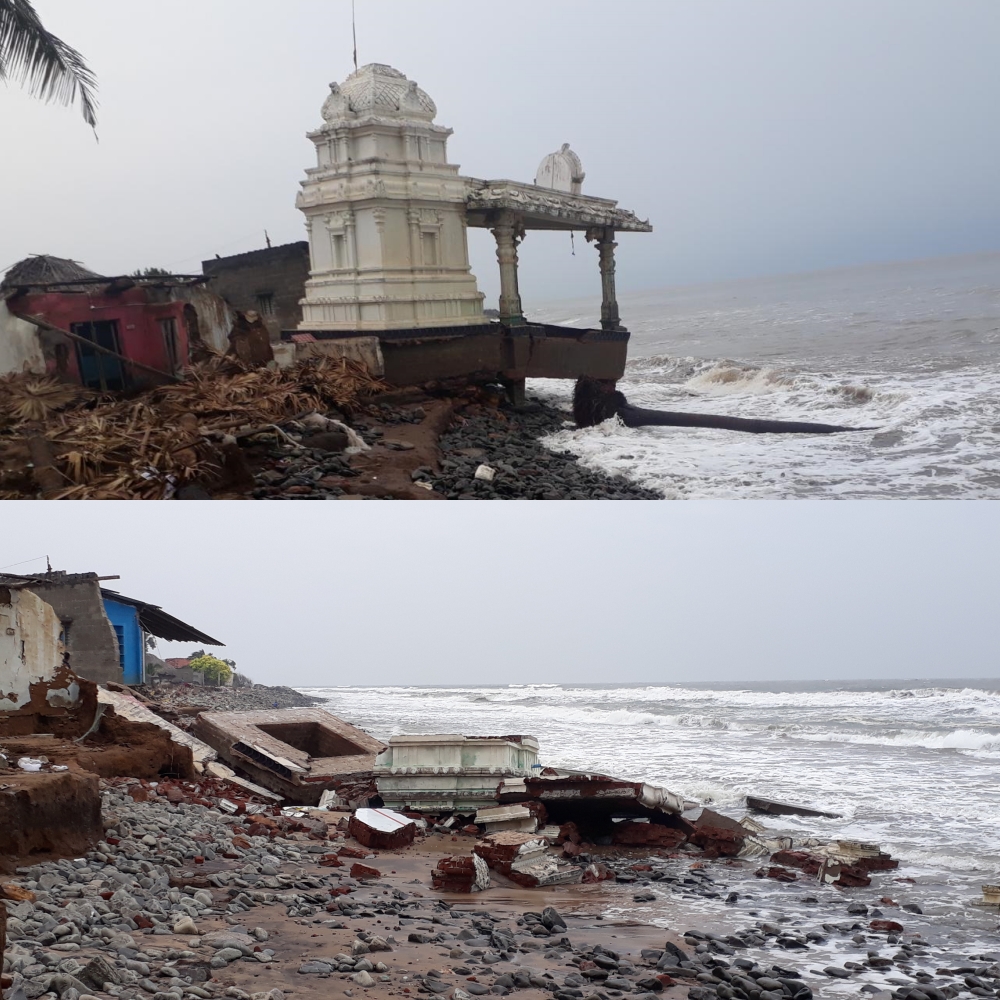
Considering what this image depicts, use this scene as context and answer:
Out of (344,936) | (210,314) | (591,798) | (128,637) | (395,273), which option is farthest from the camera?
(128,637)

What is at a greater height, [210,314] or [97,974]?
[210,314]

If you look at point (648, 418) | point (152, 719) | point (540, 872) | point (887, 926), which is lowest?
point (887, 926)

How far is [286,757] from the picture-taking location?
1402 cm

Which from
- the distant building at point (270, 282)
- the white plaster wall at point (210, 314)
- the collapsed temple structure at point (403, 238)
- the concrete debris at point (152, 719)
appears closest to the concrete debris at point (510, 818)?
the concrete debris at point (152, 719)

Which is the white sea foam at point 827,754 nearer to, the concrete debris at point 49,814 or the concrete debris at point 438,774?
the concrete debris at point 438,774

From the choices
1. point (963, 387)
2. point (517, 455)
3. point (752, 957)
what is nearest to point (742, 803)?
point (517, 455)

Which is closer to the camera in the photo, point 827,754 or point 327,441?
point 327,441

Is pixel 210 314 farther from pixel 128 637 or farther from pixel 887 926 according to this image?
pixel 128 637

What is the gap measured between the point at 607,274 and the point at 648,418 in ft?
15.3

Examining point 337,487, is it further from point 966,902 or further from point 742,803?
point 742,803

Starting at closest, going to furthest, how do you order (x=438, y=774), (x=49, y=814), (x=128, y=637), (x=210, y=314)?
(x=49, y=814), (x=438, y=774), (x=210, y=314), (x=128, y=637)

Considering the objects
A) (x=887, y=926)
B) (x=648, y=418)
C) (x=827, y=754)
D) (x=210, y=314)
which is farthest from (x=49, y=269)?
(x=827, y=754)

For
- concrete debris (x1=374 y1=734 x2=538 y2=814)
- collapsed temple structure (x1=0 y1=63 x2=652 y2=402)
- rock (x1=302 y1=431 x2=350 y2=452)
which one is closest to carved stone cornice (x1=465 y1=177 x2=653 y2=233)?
collapsed temple structure (x1=0 y1=63 x2=652 y2=402)

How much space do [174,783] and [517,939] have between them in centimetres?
516
